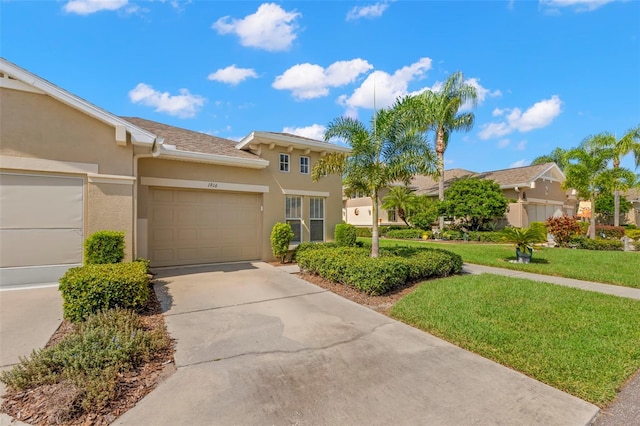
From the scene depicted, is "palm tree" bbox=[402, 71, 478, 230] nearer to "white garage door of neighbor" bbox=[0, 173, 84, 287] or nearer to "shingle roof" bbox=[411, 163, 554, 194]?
"shingle roof" bbox=[411, 163, 554, 194]

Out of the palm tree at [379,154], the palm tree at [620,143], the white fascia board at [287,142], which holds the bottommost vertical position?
the palm tree at [379,154]

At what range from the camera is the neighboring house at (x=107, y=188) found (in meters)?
6.40

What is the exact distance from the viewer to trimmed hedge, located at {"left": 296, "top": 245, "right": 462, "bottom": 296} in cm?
660

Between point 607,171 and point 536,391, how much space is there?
20.4 m

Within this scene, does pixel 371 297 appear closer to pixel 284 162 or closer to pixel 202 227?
pixel 202 227

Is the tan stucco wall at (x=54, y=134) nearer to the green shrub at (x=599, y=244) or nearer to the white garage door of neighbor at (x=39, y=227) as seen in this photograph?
the white garage door of neighbor at (x=39, y=227)

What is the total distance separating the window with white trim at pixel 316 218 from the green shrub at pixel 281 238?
1.63m

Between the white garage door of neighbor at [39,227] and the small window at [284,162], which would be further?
the small window at [284,162]

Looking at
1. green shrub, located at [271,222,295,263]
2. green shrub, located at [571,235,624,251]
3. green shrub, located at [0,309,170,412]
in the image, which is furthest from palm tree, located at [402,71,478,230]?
green shrub, located at [0,309,170,412]

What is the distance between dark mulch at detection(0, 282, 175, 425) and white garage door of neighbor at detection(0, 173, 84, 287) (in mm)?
4898

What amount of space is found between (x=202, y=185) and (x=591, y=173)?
2140 cm

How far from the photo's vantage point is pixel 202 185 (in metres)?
9.61

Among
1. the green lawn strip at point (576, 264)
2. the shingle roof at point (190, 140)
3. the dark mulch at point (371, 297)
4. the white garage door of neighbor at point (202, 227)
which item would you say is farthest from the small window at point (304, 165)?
the green lawn strip at point (576, 264)

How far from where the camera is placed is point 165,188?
361 inches
